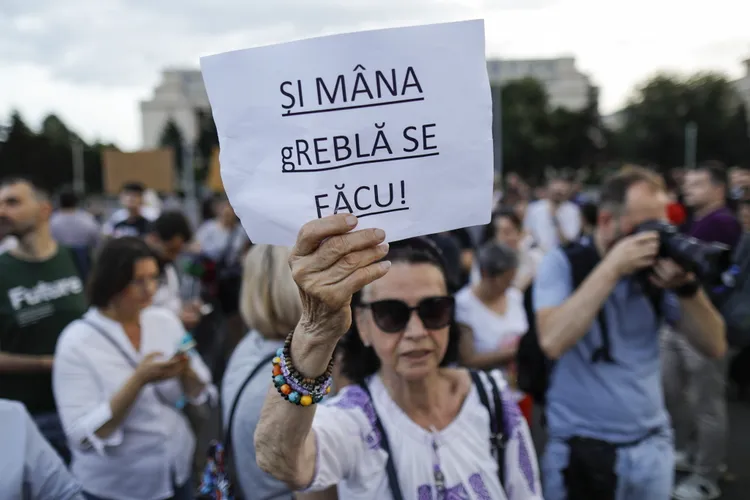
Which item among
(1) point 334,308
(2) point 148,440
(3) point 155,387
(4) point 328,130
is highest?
(4) point 328,130

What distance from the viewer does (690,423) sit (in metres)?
4.52

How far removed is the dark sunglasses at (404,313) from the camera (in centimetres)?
178

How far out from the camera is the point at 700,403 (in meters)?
4.17

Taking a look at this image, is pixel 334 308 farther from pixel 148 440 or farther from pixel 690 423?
pixel 690 423

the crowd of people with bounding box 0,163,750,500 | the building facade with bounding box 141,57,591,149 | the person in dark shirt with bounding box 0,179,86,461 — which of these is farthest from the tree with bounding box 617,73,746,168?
the person in dark shirt with bounding box 0,179,86,461

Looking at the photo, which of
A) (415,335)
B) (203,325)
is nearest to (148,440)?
(415,335)

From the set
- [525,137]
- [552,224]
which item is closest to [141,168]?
[552,224]

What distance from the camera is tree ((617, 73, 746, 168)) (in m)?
42.0

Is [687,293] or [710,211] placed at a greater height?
[710,211]

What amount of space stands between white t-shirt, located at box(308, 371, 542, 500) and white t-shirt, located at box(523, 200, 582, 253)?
23.2 ft

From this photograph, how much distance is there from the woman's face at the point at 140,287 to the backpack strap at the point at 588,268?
1.77 metres

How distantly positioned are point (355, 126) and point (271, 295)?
125 centimetres

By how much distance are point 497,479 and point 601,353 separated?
923 mm

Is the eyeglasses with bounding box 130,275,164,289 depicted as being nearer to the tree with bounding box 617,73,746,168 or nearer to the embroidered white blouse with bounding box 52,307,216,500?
the embroidered white blouse with bounding box 52,307,216,500
